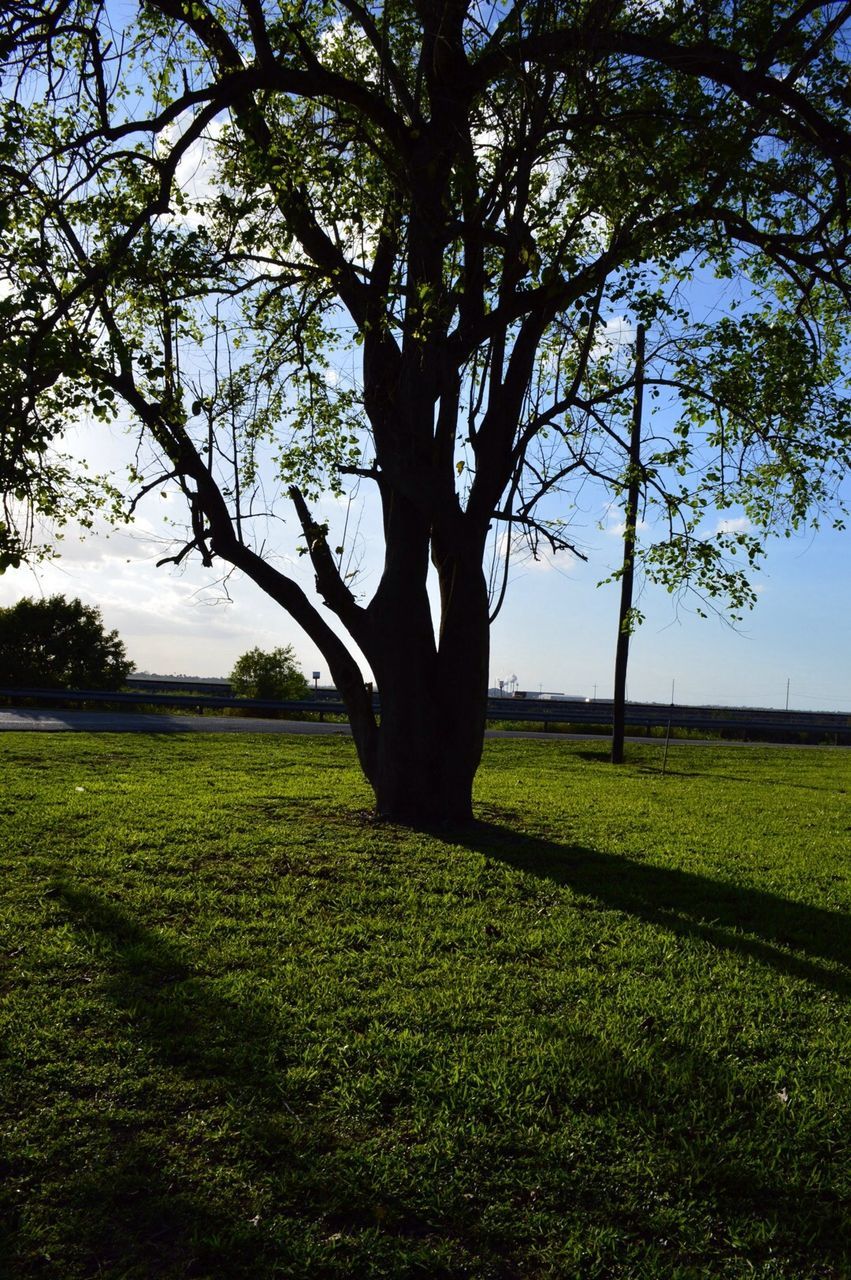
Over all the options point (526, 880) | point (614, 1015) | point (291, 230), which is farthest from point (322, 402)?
point (614, 1015)

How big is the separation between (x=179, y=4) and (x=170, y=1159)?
1053 cm

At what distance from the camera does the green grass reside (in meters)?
3.10

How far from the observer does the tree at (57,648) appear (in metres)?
31.8

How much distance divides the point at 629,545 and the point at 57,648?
24348mm

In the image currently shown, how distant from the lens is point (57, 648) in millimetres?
32562

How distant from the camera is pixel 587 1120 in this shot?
3.87 metres

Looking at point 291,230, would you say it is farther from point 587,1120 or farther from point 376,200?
point 587,1120

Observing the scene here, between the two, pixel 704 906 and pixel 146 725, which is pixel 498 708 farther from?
pixel 704 906

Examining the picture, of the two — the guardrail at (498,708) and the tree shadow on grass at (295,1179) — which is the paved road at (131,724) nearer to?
the guardrail at (498,708)

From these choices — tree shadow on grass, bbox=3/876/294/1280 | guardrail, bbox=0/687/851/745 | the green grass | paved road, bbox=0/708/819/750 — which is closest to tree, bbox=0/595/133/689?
guardrail, bbox=0/687/851/745

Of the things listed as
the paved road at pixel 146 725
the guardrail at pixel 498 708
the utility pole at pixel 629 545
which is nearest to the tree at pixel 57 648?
the guardrail at pixel 498 708

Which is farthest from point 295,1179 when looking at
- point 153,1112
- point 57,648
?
point 57,648

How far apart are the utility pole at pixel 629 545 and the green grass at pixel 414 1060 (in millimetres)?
4965

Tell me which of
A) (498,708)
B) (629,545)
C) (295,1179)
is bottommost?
(295,1179)
